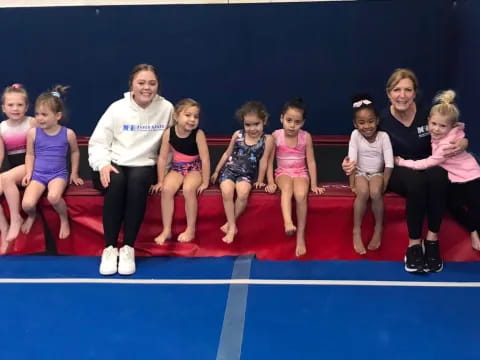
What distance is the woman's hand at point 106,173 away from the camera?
270 cm

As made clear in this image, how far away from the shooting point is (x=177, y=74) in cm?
445

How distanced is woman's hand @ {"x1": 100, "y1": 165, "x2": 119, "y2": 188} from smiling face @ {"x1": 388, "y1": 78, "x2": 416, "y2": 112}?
5.03 feet

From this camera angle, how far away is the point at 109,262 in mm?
2582

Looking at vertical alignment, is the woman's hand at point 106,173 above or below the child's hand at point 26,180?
above

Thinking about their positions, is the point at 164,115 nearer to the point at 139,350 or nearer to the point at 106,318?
the point at 106,318

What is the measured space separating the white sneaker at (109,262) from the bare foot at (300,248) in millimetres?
957

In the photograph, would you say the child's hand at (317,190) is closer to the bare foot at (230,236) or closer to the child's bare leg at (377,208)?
the child's bare leg at (377,208)

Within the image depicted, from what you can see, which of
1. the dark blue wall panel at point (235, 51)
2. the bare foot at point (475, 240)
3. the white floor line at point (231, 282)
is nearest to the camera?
the white floor line at point (231, 282)

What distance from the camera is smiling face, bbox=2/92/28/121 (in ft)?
9.50

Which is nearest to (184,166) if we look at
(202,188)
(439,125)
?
(202,188)

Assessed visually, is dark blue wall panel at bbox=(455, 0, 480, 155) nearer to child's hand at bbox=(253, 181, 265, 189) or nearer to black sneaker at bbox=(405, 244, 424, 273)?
black sneaker at bbox=(405, 244, 424, 273)

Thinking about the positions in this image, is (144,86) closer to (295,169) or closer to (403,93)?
(295,169)

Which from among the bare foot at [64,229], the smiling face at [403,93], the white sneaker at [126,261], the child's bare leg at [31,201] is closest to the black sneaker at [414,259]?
the smiling face at [403,93]

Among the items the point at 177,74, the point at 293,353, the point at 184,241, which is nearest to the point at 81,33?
the point at 177,74
